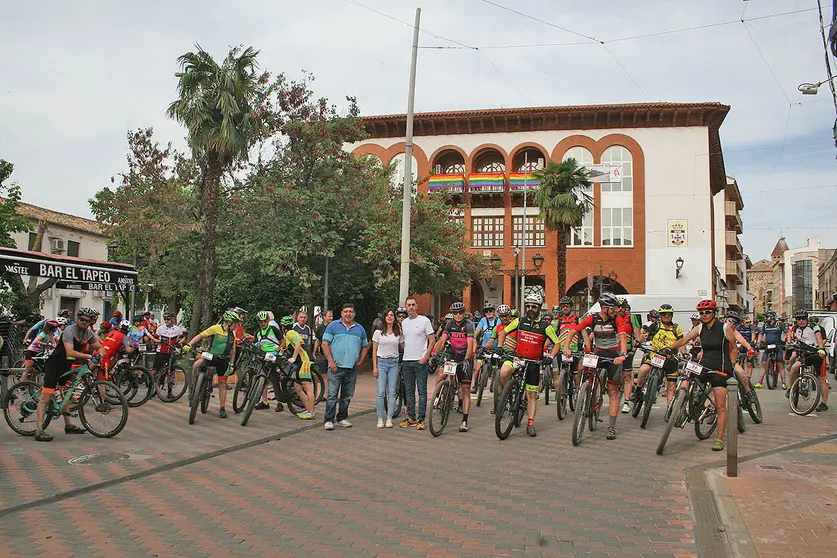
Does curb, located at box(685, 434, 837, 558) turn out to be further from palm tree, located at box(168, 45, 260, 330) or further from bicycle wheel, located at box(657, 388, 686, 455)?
palm tree, located at box(168, 45, 260, 330)

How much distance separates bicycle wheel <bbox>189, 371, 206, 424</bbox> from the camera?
11.2 metres

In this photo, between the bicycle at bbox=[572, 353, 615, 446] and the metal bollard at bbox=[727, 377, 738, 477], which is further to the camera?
the bicycle at bbox=[572, 353, 615, 446]

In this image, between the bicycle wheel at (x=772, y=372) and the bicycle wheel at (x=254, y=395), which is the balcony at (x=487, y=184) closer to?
the bicycle wheel at (x=772, y=372)

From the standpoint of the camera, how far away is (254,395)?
37.1 feet

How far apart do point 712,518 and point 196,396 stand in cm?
782

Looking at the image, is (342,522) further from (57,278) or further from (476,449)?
(57,278)

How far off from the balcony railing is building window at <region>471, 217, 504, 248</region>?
2.45 meters

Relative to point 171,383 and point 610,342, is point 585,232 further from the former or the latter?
point 610,342

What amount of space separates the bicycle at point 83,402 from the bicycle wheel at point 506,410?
485cm

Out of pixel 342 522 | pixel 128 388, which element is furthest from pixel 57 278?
pixel 342 522

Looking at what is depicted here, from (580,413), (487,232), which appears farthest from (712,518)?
(487,232)

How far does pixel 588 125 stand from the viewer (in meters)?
47.2

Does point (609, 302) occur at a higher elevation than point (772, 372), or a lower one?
higher

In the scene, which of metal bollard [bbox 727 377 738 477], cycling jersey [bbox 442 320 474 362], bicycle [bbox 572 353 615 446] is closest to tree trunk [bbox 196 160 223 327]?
cycling jersey [bbox 442 320 474 362]
